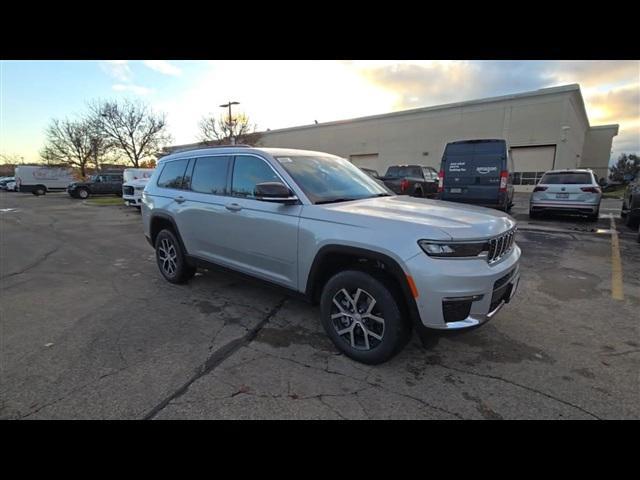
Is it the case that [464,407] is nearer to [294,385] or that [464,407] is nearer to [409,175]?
[294,385]

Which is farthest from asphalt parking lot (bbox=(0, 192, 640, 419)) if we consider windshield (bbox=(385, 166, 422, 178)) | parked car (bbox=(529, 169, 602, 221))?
windshield (bbox=(385, 166, 422, 178))

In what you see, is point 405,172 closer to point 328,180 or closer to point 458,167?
point 458,167

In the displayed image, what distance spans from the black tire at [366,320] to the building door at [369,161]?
30.2m

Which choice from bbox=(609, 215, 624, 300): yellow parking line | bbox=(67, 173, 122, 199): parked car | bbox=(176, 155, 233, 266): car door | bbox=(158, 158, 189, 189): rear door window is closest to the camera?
bbox=(176, 155, 233, 266): car door

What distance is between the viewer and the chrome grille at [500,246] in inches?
101

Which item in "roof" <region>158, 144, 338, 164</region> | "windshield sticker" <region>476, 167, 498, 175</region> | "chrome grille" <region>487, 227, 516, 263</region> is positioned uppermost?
"windshield sticker" <region>476, 167, 498, 175</region>

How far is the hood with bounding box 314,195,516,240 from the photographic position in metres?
2.45

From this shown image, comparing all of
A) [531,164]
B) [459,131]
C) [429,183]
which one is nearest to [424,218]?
[429,183]

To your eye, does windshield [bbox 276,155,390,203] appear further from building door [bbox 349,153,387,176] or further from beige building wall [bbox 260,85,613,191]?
building door [bbox 349,153,387,176]

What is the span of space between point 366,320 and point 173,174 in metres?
3.57

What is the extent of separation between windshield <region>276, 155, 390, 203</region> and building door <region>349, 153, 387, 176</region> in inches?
1136

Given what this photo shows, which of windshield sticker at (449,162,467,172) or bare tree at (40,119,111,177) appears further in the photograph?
bare tree at (40,119,111,177)

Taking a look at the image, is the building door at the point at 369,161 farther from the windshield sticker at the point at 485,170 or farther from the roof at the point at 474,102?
the windshield sticker at the point at 485,170

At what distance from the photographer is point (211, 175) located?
4.15 metres
